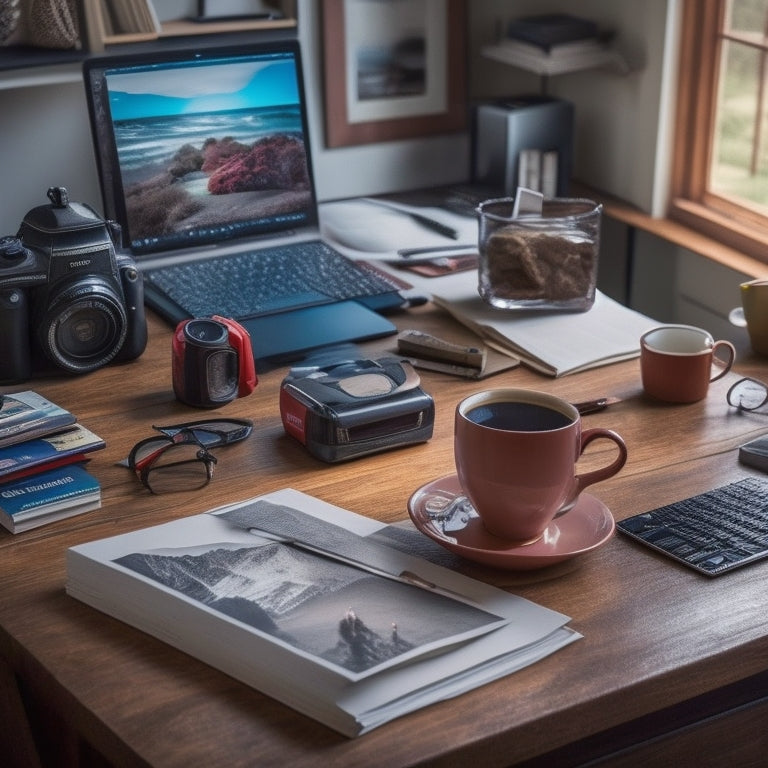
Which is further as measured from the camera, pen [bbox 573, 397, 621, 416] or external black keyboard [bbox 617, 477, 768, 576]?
pen [bbox 573, 397, 621, 416]

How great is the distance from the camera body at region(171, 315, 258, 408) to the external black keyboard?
515 millimetres

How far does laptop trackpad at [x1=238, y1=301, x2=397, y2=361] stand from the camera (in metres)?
1.53

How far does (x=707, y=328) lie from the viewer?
208 cm

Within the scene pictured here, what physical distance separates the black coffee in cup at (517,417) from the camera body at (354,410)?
8.6 inches

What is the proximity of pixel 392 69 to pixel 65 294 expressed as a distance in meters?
0.99

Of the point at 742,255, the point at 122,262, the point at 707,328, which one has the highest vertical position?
the point at 122,262

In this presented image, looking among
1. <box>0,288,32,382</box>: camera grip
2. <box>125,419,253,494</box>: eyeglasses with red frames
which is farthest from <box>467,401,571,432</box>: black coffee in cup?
<box>0,288,32,382</box>: camera grip

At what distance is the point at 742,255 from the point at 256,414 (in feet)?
3.16

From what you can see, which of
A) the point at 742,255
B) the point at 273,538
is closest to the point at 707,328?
the point at 742,255

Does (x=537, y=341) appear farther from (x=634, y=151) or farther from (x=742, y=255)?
(x=634, y=151)

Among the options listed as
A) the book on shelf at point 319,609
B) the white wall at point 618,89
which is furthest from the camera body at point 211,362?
the white wall at point 618,89

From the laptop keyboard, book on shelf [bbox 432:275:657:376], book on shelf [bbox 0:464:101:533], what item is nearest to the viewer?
book on shelf [bbox 0:464:101:533]

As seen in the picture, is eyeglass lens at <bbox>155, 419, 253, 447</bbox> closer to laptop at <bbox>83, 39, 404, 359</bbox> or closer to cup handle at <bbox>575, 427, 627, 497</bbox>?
laptop at <bbox>83, 39, 404, 359</bbox>

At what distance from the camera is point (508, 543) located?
3.54 feet
